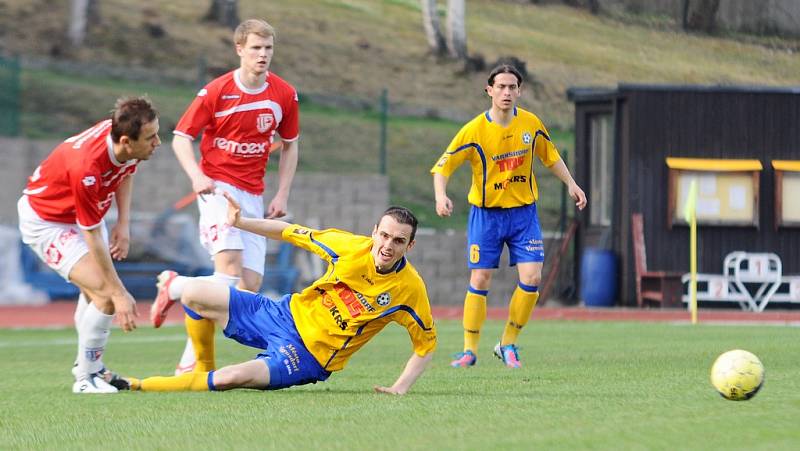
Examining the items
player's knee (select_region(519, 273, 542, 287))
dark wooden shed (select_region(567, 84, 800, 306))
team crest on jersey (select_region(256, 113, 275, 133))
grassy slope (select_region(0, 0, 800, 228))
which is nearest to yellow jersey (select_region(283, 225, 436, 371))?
team crest on jersey (select_region(256, 113, 275, 133))

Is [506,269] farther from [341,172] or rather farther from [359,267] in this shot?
[359,267]

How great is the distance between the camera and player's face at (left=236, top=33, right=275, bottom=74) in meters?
9.52

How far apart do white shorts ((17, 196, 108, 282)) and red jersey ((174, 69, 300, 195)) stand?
4.66 ft

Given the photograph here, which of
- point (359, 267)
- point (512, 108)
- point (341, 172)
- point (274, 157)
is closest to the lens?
point (359, 267)

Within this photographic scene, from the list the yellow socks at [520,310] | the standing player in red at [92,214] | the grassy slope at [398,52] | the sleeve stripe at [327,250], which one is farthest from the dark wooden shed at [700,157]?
the sleeve stripe at [327,250]

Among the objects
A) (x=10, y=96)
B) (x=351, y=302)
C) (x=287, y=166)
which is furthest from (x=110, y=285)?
(x=10, y=96)

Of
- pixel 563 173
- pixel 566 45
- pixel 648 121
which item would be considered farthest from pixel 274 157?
pixel 563 173

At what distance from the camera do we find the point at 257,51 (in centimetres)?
955

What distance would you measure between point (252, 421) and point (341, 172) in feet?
70.3

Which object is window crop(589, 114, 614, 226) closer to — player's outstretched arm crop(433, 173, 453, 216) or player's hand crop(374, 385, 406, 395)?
player's outstretched arm crop(433, 173, 453, 216)

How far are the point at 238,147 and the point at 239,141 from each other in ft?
0.14

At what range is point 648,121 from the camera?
78.7 ft

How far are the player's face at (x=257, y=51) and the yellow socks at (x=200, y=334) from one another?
189cm

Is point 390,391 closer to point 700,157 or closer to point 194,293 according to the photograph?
point 194,293
